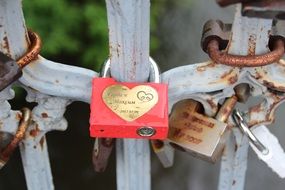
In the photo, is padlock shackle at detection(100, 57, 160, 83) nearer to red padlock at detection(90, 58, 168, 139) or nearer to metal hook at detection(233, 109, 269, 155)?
red padlock at detection(90, 58, 168, 139)

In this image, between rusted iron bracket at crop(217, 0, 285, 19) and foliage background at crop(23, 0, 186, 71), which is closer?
rusted iron bracket at crop(217, 0, 285, 19)

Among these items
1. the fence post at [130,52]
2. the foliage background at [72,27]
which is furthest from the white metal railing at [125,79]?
the foliage background at [72,27]

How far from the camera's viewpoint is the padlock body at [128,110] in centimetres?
72

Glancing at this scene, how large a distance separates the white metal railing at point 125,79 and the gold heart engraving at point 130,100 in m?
0.02

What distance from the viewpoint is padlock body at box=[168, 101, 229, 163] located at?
0.82m

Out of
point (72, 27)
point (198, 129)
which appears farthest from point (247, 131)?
point (72, 27)

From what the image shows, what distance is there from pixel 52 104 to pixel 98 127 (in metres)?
0.12

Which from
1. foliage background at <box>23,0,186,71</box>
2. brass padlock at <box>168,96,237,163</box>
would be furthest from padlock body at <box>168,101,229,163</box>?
foliage background at <box>23,0,186,71</box>

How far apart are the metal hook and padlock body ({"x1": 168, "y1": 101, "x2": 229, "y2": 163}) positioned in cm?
2

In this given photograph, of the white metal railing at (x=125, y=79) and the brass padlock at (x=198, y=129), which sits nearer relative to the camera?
the white metal railing at (x=125, y=79)

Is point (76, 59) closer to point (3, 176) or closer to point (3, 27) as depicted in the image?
point (3, 176)

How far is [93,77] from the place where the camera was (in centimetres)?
77

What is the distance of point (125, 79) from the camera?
2.51ft

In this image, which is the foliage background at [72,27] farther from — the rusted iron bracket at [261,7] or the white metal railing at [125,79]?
the rusted iron bracket at [261,7]
